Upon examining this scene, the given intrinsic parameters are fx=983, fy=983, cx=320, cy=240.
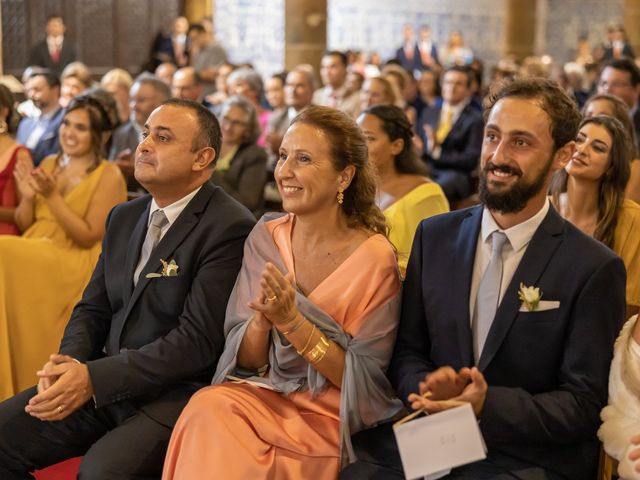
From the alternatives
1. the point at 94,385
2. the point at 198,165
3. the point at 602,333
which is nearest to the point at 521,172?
the point at 602,333

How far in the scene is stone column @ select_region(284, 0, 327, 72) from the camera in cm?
1366

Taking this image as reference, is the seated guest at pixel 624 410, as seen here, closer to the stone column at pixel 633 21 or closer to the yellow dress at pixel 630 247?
the yellow dress at pixel 630 247

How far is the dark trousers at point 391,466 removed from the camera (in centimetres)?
261

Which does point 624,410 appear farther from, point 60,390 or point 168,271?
point 60,390

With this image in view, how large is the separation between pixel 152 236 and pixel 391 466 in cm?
117

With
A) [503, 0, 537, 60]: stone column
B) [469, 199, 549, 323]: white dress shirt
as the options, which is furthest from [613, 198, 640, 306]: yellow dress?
[503, 0, 537, 60]: stone column

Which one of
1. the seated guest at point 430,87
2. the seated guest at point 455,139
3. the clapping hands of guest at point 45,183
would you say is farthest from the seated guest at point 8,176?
the seated guest at point 430,87

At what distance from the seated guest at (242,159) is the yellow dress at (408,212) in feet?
5.79

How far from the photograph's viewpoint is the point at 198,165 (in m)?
3.38

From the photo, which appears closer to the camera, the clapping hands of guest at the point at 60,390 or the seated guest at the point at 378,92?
the clapping hands of guest at the point at 60,390

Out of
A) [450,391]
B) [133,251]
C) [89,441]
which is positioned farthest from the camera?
[133,251]

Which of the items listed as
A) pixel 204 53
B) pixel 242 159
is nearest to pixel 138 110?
pixel 242 159

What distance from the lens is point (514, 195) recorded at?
2662mm

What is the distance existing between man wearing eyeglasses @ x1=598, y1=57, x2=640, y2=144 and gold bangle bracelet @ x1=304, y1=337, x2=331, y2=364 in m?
4.84
